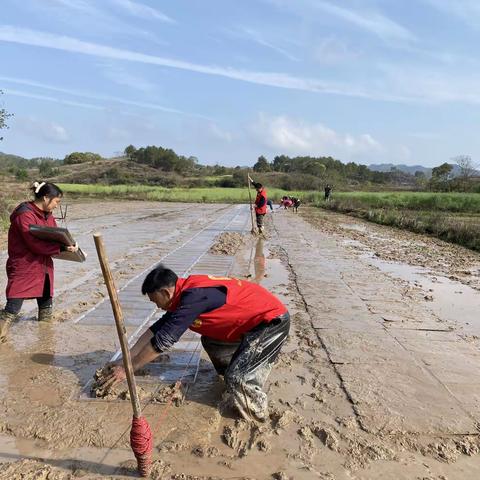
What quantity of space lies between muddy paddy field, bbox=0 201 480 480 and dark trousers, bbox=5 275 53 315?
0.86 ft

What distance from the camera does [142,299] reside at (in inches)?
267

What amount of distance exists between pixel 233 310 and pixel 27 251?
9.00 ft

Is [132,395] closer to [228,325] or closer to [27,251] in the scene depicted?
[228,325]

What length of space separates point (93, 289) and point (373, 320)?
13.6 ft

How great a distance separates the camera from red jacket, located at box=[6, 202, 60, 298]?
4916 millimetres

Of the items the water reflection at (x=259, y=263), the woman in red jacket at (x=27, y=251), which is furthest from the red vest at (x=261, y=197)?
the woman in red jacket at (x=27, y=251)

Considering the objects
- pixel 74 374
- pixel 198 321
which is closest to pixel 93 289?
pixel 74 374

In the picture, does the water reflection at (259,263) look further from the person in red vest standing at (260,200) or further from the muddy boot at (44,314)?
the muddy boot at (44,314)

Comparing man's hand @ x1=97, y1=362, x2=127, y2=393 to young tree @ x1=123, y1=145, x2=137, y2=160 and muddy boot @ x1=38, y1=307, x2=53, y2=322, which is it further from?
young tree @ x1=123, y1=145, x2=137, y2=160

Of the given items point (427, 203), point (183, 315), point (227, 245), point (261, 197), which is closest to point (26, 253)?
point (183, 315)

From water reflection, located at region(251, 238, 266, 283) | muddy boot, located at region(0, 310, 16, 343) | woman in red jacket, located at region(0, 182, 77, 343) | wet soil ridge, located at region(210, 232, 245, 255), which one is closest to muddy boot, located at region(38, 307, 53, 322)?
woman in red jacket, located at region(0, 182, 77, 343)

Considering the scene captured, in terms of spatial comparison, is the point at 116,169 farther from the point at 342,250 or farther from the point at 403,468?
the point at 403,468

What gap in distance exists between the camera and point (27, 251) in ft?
16.6

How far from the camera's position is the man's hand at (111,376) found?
3.54 metres
